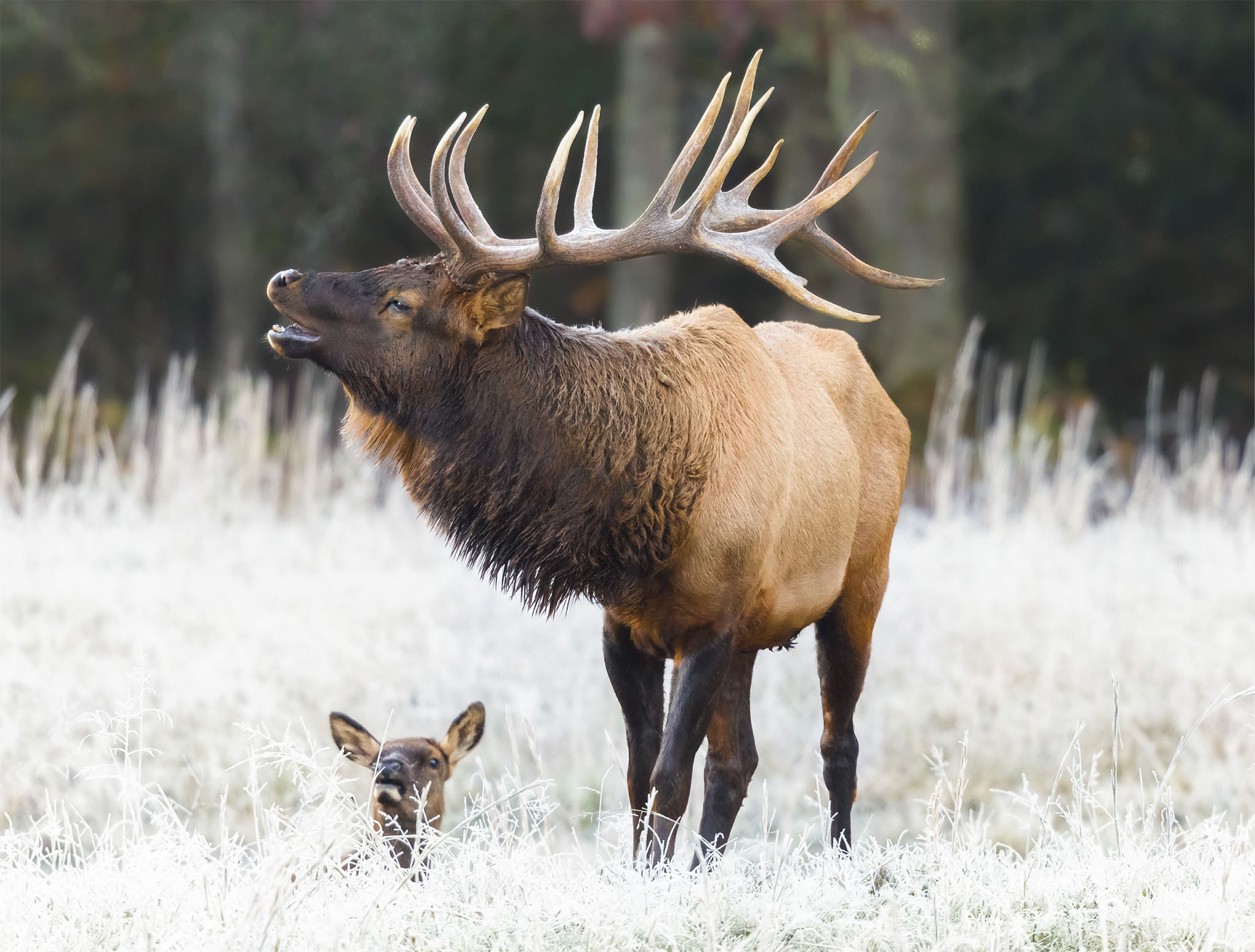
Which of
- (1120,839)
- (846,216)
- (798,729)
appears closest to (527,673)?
(798,729)

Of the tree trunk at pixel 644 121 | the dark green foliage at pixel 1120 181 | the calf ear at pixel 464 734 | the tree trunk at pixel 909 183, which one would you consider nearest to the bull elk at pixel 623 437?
the calf ear at pixel 464 734

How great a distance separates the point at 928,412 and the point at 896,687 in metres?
5.19

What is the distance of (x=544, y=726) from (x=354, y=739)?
2.19m

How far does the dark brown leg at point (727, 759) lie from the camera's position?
3889 mm

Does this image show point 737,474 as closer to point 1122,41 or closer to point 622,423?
point 622,423

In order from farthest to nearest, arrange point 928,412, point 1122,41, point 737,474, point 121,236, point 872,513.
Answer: point 121,236
point 1122,41
point 928,412
point 872,513
point 737,474

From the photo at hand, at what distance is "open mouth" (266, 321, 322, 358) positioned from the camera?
361 cm

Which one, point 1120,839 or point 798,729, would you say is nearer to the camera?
point 1120,839

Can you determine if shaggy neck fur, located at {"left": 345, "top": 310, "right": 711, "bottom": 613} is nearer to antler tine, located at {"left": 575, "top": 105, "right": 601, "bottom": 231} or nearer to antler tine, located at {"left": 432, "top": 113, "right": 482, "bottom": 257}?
antler tine, located at {"left": 432, "top": 113, "right": 482, "bottom": 257}

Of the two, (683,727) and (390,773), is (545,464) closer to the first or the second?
(683,727)

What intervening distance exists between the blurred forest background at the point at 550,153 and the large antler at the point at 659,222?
999 cm

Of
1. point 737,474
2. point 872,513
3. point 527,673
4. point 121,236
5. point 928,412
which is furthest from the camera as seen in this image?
point 121,236

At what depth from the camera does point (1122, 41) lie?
16312 millimetres

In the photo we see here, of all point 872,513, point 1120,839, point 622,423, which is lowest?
point 1120,839
